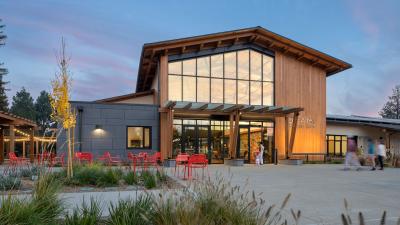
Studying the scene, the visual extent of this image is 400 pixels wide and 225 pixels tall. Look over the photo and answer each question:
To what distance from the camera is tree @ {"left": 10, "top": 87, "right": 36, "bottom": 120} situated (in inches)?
2618

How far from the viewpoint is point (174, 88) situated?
2272 cm

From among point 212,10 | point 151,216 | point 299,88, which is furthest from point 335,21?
point 151,216

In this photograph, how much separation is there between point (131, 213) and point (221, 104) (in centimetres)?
1662

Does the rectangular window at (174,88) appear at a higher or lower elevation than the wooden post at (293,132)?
higher

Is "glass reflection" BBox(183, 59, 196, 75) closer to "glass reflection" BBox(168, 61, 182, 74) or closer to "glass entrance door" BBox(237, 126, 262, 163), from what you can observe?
"glass reflection" BBox(168, 61, 182, 74)

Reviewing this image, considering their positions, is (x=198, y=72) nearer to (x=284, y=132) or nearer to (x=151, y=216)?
(x=284, y=132)

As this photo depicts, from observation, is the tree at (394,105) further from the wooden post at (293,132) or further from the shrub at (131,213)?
the shrub at (131,213)

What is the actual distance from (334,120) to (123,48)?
3016 cm

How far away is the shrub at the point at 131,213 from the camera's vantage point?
459cm

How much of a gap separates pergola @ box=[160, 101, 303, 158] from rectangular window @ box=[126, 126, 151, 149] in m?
1.65

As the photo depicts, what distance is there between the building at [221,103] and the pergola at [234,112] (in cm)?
6

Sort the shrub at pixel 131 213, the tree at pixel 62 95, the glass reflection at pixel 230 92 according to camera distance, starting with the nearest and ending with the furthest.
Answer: the shrub at pixel 131 213 → the tree at pixel 62 95 → the glass reflection at pixel 230 92

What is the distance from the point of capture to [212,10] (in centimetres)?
2933

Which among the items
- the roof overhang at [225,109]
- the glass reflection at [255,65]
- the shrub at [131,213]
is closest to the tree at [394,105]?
the glass reflection at [255,65]
